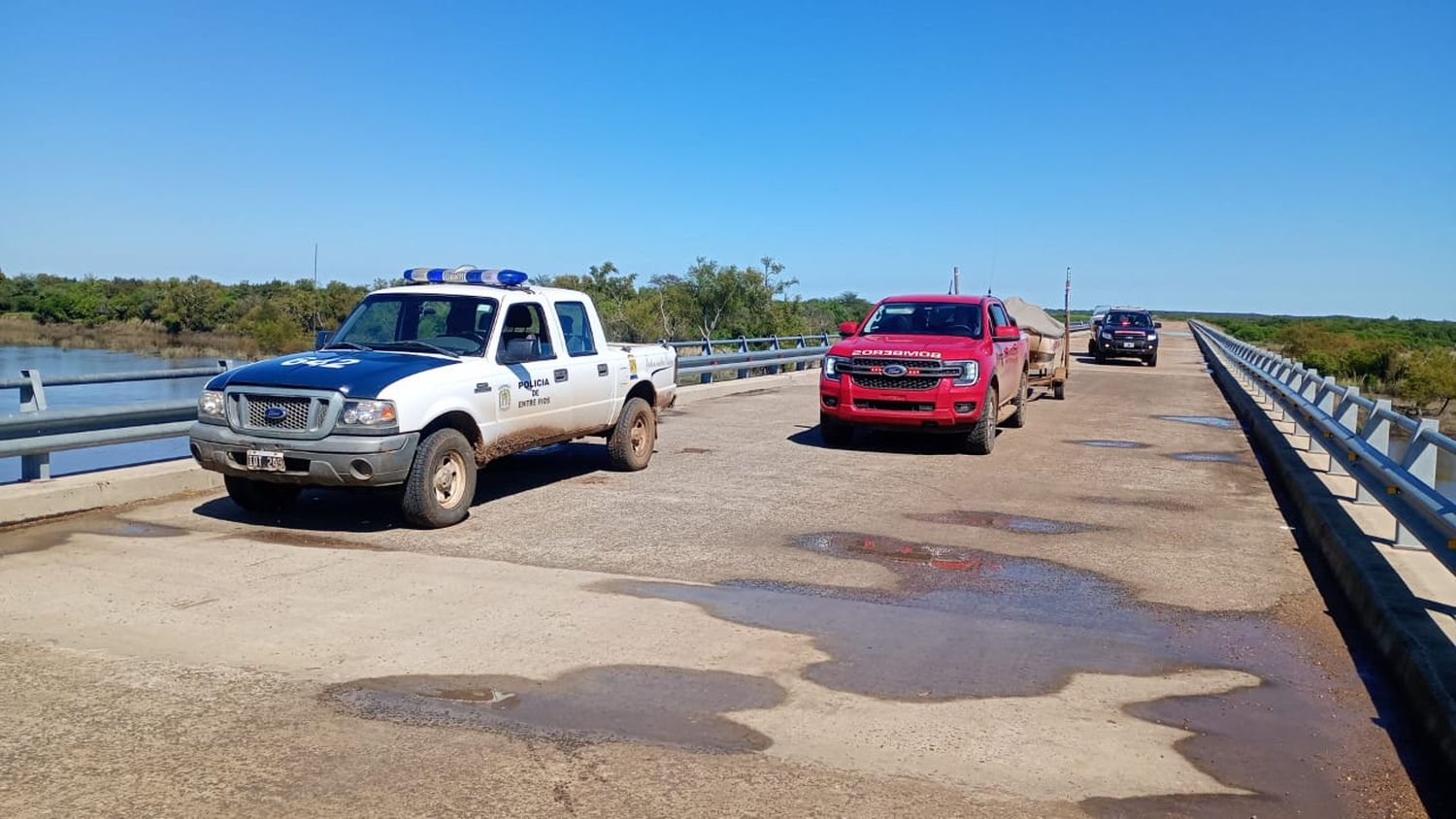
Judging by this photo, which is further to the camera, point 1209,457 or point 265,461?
point 1209,457

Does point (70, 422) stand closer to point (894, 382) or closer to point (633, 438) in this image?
point (633, 438)

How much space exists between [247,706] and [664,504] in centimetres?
542

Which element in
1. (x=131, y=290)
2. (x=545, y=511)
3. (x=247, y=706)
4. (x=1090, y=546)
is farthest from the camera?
(x=131, y=290)

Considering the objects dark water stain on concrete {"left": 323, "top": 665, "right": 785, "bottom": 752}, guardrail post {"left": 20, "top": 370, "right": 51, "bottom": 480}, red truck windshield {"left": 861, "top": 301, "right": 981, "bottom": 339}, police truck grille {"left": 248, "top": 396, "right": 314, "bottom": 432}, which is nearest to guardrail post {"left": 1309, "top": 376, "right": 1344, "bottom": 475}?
red truck windshield {"left": 861, "top": 301, "right": 981, "bottom": 339}

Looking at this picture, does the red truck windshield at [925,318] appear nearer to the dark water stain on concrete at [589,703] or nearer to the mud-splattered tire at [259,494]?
the mud-splattered tire at [259,494]

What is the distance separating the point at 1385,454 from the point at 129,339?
44.4ft

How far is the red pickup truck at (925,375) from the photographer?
527 inches

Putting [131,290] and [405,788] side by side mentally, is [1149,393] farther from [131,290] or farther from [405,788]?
[405,788]

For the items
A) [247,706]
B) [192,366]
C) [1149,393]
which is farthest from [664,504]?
[1149,393]

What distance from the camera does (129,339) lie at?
1422 centimetres

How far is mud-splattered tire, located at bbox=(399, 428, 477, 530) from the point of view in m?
8.47

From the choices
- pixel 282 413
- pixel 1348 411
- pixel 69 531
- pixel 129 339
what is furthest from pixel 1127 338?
pixel 69 531

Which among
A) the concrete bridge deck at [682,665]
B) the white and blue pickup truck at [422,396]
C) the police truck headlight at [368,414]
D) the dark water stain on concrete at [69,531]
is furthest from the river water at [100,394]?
the police truck headlight at [368,414]

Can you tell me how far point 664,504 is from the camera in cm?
1006
